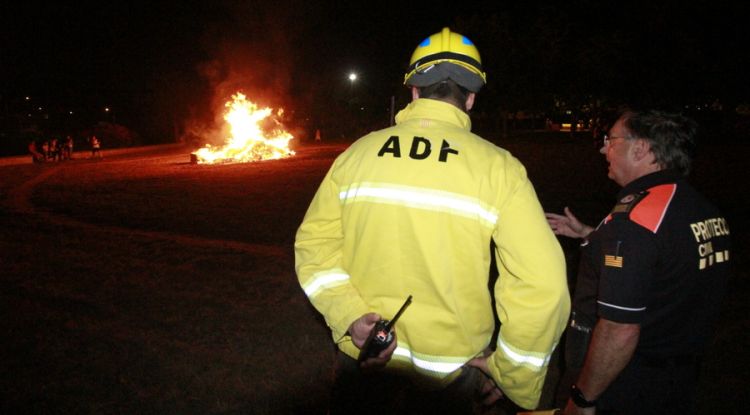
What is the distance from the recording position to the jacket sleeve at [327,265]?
2.13m

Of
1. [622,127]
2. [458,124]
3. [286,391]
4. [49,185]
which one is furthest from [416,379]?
[49,185]

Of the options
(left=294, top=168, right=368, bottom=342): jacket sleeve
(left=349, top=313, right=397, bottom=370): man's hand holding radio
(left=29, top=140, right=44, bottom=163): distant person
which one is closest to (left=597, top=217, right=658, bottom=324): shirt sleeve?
(left=349, top=313, right=397, bottom=370): man's hand holding radio

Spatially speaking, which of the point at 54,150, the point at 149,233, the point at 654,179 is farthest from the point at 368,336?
the point at 54,150

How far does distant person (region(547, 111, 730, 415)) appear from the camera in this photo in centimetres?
207

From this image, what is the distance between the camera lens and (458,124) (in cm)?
210

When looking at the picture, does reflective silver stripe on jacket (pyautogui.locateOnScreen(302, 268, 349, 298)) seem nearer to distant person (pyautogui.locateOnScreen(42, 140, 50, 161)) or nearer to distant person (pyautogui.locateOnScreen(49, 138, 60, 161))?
distant person (pyautogui.locateOnScreen(42, 140, 50, 161))

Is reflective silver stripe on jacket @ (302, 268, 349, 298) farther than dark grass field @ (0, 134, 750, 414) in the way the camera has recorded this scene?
No

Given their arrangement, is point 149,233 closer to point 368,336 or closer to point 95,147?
point 368,336

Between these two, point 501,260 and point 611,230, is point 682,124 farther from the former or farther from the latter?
point 501,260

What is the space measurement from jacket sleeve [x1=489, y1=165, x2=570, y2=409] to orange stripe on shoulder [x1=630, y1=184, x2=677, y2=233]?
1.43ft

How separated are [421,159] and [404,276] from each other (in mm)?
468

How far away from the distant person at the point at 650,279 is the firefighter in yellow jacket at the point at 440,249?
0.34m

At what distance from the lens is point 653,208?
2.09 meters

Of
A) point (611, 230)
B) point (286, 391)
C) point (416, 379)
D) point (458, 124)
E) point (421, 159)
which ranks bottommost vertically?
point (286, 391)
